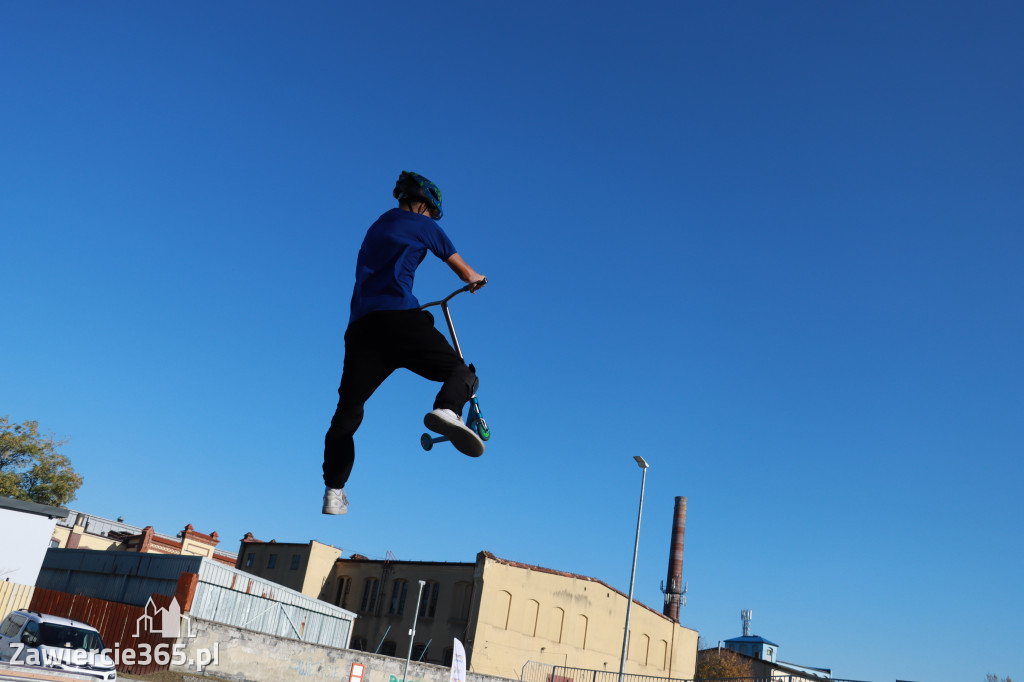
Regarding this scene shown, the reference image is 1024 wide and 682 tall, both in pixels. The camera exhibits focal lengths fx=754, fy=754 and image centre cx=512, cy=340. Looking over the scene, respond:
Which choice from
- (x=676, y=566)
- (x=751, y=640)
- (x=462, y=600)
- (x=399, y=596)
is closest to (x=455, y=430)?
(x=462, y=600)

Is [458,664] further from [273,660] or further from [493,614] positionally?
[493,614]

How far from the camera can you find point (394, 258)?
15.2 feet

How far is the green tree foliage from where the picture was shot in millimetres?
68375

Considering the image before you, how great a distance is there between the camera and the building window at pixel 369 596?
5359cm

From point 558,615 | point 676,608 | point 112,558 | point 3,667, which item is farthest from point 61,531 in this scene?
point 3,667

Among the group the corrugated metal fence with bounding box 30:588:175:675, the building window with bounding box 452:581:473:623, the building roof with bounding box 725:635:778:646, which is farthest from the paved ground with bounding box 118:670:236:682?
the building roof with bounding box 725:635:778:646

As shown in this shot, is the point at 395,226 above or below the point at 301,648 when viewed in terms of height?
above

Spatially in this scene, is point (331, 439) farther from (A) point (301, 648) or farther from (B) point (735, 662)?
(B) point (735, 662)

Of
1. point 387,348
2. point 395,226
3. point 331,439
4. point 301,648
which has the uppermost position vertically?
point 395,226

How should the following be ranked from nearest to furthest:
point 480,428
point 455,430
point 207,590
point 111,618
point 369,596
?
point 455,430 → point 480,428 → point 111,618 → point 207,590 → point 369,596

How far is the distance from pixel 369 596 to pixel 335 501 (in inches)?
2094

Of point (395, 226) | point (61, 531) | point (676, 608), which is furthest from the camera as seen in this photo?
point (676, 608)

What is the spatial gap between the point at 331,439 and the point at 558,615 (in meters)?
49.2

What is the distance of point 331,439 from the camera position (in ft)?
15.2
